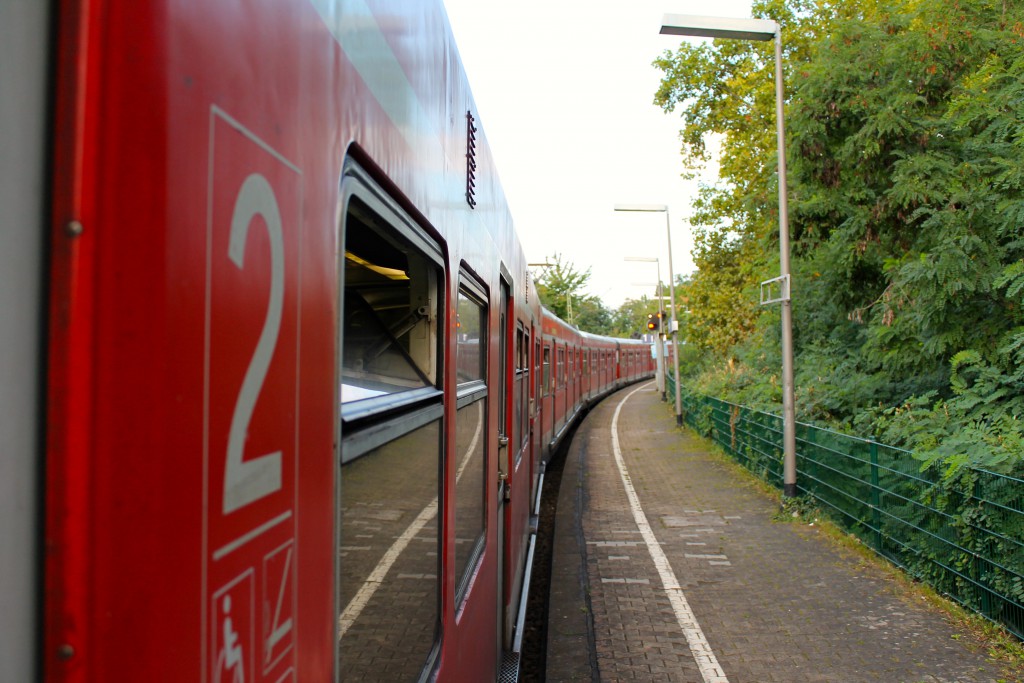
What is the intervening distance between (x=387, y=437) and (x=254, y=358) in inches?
28.1

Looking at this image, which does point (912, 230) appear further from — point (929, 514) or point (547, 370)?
point (547, 370)

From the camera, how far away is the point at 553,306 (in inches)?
1930

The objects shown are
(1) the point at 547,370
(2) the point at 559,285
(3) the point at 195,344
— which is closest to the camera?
(3) the point at 195,344

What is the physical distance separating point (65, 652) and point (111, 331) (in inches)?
10.9

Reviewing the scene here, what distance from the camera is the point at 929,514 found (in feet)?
24.1

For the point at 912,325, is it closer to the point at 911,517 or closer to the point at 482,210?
the point at 911,517

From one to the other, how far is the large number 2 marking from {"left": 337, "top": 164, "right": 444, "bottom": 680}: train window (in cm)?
29

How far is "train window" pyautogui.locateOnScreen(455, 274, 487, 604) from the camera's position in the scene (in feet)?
9.39

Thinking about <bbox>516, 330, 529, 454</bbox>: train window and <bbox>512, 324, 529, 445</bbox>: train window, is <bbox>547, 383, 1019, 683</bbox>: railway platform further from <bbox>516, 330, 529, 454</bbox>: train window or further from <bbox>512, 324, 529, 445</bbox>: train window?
<bbox>512, 324, 529, 445</bbox>: train window

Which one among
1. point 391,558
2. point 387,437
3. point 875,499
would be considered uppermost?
point 387,437

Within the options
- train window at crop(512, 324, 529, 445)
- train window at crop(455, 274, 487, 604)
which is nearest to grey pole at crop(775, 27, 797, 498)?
train window at crop(512, 324, 529, 445)

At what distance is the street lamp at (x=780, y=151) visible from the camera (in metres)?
9.34

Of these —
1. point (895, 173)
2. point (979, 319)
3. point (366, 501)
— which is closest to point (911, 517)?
point (979, 319)

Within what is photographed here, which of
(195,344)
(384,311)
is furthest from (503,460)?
(195,344)
